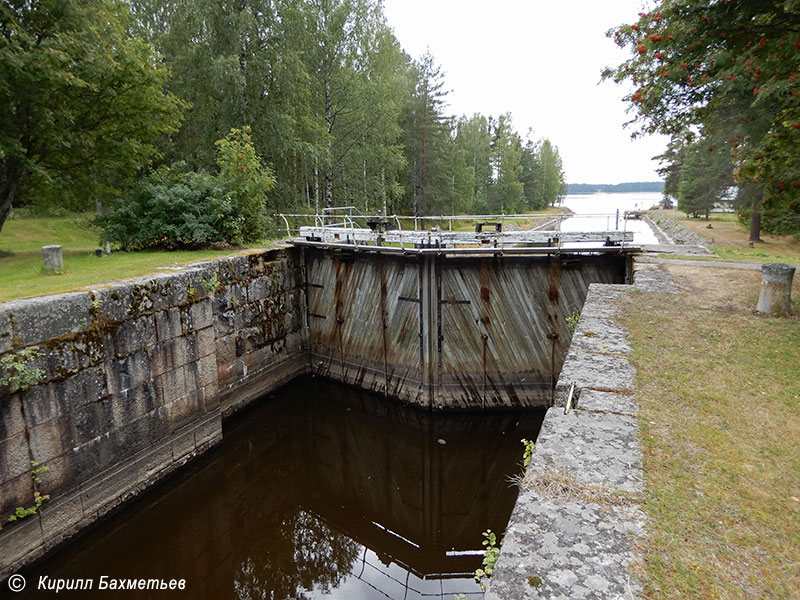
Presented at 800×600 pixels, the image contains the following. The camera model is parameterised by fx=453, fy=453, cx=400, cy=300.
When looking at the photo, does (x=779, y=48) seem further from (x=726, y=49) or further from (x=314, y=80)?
(x=314, y=80)

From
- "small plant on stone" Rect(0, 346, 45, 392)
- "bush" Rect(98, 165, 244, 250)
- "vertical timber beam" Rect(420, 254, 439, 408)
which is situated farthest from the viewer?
"bush" Rect(98, 165, 244, 250)

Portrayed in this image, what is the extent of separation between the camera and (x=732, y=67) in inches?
230

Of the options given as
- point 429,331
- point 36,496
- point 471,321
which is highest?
point 471,321

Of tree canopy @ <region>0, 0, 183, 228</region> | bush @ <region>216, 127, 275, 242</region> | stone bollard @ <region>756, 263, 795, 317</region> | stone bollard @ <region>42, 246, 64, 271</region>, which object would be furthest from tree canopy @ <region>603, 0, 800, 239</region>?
tree canopy @ <region>0, 0, 183, 228</region>

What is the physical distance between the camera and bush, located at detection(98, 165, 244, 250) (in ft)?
38.4

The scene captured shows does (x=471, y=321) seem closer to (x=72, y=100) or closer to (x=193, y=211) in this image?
(x=193, y=211)

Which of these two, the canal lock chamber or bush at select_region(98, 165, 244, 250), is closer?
the canal lock chamber

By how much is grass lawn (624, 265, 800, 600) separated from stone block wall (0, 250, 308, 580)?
23.4 feet

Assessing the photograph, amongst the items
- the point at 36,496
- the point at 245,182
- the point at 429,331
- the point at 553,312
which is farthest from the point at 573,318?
the point at 36,496

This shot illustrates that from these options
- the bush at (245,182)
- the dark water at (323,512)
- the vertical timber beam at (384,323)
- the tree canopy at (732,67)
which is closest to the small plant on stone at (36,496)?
the dark water at (323,512)

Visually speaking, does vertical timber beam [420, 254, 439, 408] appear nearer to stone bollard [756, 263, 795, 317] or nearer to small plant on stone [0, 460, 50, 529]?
stone bollard [756, 263, 795, 317]

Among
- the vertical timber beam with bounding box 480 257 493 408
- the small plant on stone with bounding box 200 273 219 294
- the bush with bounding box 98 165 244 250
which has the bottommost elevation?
the vertical timber beam with bounding box 480 257 493 408

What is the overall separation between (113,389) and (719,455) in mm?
7771

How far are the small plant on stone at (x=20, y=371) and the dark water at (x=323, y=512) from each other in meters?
2.44
